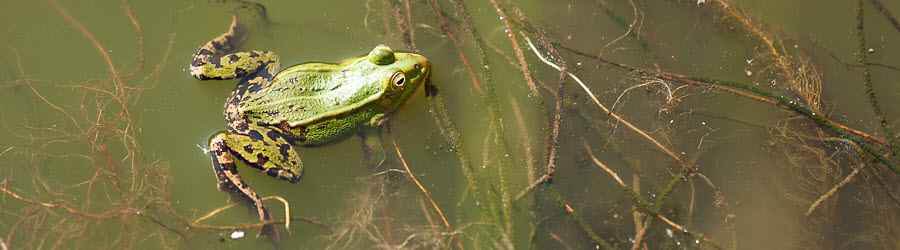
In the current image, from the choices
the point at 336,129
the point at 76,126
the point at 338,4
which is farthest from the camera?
the point at 338,4

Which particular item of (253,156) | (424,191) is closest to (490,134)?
(424,191)

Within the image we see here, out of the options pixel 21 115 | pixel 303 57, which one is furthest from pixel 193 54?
pixel 21 115

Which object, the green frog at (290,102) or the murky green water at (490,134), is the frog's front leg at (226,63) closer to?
the green frog at (290,102)

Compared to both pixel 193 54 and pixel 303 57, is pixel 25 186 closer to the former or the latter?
pixel 193 54

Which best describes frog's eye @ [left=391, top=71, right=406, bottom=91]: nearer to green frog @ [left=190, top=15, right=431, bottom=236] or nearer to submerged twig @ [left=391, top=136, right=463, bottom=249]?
green frog @ [left=190, top=15, right=431, bottom=236]

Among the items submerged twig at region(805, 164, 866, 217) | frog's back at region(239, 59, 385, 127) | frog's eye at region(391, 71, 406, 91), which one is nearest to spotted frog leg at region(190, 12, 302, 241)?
frog's back at region(239, 59, 385, 127)

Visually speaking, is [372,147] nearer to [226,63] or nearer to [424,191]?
[424,191]

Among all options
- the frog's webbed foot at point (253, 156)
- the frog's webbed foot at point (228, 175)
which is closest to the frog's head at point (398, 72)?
the frog's webbed foot at point (253, 156)
